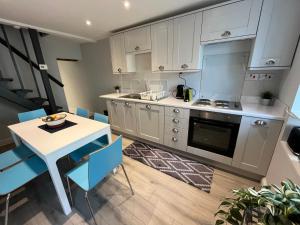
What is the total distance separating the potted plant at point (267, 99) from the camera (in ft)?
5.74

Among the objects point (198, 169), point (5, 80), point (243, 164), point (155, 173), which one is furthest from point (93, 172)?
point (5, 80)

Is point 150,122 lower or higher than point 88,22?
lower

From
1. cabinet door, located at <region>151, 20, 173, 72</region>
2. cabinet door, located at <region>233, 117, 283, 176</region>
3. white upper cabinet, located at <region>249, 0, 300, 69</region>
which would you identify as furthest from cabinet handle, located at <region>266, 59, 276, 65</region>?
cabinet door, located at <region>151, 20, 173, 72</region>

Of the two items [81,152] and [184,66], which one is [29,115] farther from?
[184,66]

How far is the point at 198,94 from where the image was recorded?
2.32 metres

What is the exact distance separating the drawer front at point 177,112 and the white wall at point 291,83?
41.8 inches

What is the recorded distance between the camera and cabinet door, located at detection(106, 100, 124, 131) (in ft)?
9.02

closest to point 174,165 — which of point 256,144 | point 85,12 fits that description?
point 256,144

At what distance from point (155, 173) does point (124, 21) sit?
2.54m

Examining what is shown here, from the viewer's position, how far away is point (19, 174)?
4.19 ft

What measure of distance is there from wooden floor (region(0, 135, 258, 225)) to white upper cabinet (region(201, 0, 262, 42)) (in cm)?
185

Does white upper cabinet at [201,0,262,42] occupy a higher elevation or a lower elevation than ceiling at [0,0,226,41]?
lower

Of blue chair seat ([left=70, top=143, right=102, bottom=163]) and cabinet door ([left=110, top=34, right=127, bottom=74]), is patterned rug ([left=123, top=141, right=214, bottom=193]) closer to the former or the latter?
blue chair seat ([left=70, top=143, right=102, bottom=163])

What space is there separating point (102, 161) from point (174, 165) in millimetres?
1249
